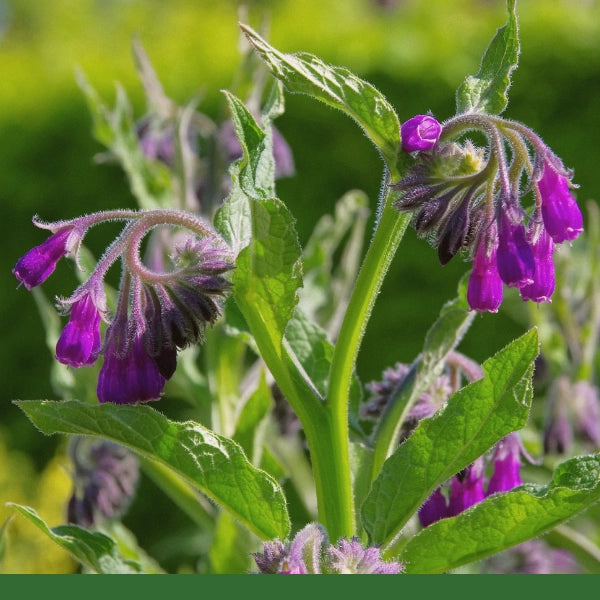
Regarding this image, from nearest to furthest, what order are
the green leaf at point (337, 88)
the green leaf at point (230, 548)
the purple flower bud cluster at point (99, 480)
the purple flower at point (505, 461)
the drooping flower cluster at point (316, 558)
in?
1. the drooping flower cluster at point (316, 558)
2. the green leaf at point (337, 88)
3. the purple flower at point (505, 461)
4. the green leaf at point (230, 548)
5. the purple flower bud cluster at point (99, 480)

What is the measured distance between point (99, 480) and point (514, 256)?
117 centimetres

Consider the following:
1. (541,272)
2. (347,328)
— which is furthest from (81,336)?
(541,272)

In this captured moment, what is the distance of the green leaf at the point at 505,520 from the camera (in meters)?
1.08

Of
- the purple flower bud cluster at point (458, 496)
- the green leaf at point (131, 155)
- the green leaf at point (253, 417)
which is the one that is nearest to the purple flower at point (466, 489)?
the purple flower bud cluster at point (458, 496)

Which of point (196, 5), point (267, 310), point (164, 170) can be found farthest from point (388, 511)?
A: point (196, 5)

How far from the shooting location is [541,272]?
1.15m

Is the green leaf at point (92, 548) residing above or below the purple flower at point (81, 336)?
below

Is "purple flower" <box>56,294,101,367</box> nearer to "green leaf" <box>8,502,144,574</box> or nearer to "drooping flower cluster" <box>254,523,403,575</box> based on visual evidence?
"green leaf" <box>8,502,144,574</box>

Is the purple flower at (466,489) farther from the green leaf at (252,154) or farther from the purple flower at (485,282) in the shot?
the green leaf at (252,154)

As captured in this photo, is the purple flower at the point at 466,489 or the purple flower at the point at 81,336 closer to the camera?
the purple flower at the point at 81,336

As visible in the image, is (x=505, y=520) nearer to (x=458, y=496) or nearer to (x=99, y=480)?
(x=458, y=496)

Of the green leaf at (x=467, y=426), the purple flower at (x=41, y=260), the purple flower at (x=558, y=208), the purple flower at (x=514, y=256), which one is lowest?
the green leaf at (x=467, y=426)

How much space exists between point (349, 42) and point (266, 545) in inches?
227

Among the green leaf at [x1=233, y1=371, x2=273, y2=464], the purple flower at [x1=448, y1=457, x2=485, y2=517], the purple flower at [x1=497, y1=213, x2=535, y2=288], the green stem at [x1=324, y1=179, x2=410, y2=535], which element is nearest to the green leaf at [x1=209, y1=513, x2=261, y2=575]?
the green leaf at [x1=233, y1=371, x2=273, y2=464]
